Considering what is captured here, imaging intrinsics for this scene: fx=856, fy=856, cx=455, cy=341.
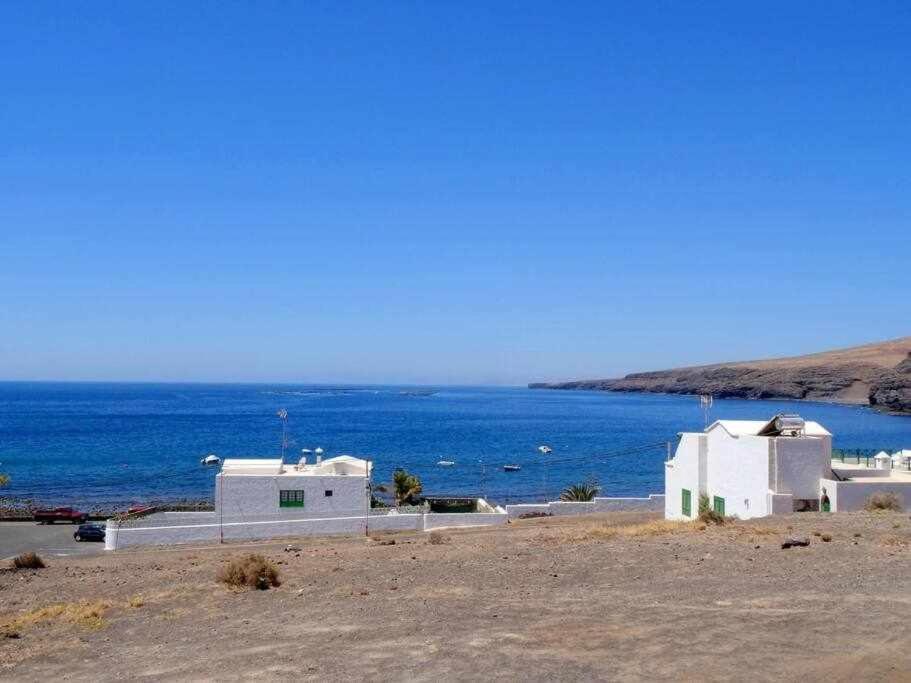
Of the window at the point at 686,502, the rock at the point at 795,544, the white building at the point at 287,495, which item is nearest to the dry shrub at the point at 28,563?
the white building at the point at 287,495

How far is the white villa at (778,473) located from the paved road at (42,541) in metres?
26.1

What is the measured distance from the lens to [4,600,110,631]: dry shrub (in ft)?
52.6

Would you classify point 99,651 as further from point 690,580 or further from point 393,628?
point 690,580

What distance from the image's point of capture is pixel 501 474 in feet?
268

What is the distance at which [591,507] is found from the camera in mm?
45000

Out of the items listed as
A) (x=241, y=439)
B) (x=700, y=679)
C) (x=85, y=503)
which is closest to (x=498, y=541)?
(x=700, y=679)

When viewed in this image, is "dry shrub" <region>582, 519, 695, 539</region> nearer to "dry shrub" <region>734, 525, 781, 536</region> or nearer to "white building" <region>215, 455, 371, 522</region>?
"dry shrub" <region>734, 525, 781, 536</region>

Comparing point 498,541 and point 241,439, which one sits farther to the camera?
point 241,439

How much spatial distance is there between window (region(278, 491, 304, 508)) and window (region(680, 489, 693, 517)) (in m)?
17.2

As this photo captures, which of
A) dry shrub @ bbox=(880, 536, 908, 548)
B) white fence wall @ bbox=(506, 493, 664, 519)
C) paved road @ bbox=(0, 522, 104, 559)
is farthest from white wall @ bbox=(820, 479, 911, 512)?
paved road @ bbox=(0, 522, 104, 559)

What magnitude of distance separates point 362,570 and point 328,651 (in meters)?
7.53

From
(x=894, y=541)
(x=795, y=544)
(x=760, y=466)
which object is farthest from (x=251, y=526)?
(x=894, y=541)

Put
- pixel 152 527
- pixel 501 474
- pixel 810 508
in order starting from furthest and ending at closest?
1. pixel 501 474
2. pixel 152 527
3. pixel 810 508

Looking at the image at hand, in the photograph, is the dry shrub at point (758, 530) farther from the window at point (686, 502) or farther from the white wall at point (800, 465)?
the window at point (686, 502)
